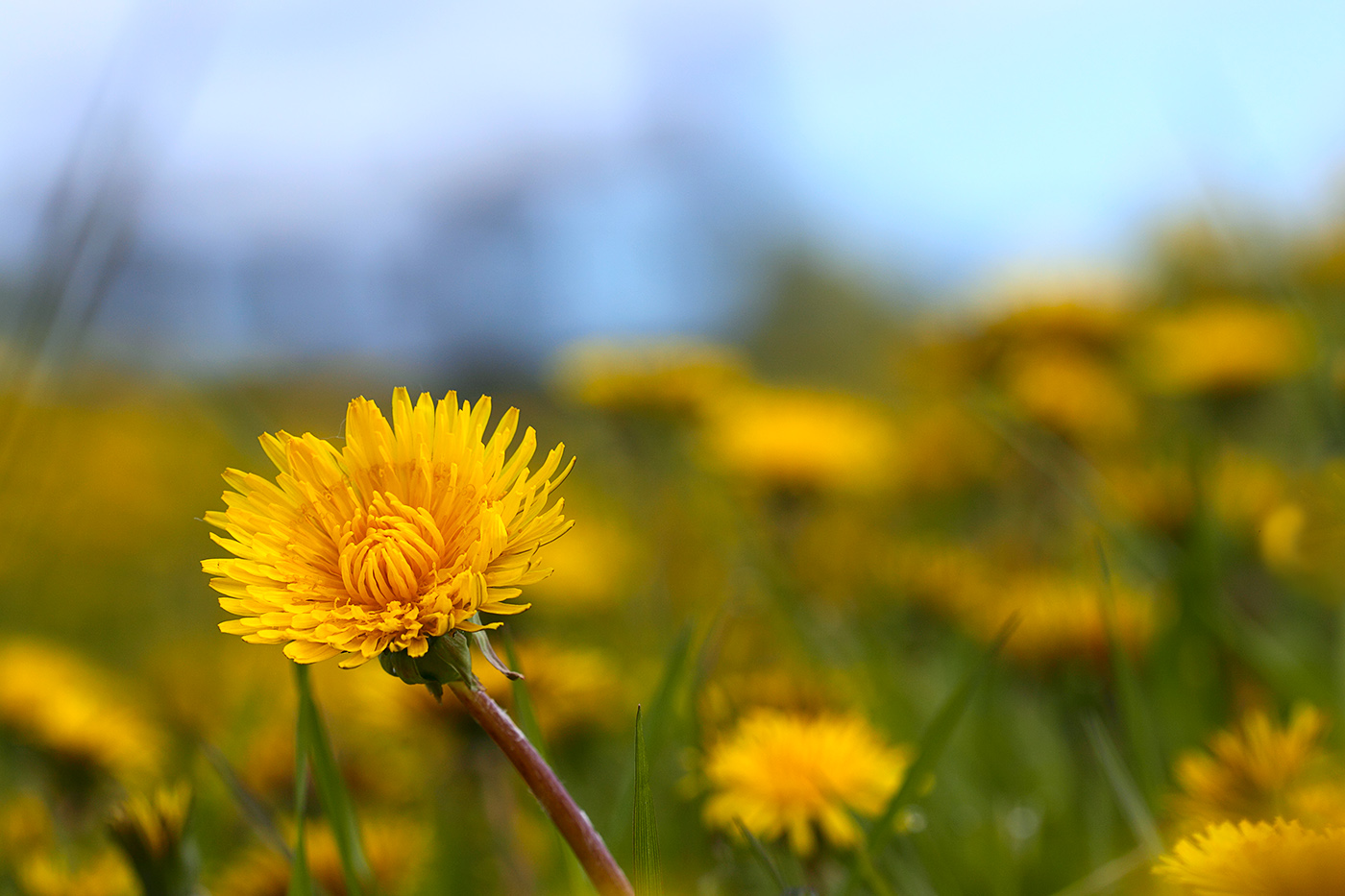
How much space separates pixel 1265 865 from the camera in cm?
30

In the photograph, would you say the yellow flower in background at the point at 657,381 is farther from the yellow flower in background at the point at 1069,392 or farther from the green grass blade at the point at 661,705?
the green grass blade at the point at 661,705

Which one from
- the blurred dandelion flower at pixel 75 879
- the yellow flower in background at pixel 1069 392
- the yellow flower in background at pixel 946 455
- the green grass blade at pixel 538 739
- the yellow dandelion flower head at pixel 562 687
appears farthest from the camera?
the yellow flower in background at pixel 946 455

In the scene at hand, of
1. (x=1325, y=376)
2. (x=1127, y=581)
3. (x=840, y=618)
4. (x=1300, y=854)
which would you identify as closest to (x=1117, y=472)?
(x=1127, y=581)

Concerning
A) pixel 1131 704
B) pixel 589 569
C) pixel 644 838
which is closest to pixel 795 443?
pixel 589 569

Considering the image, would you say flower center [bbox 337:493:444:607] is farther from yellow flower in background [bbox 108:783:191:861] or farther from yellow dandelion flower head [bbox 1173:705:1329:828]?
yellow dandelion flower head [bbox 1173:705:1329:828]

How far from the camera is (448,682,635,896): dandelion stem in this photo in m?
0.32

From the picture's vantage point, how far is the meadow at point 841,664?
0.49 meters

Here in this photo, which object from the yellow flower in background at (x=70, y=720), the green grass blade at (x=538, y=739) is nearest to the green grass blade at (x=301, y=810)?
the green grass blade at (x=538, y=739)

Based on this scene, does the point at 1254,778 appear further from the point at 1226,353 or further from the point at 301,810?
the point at 1226,353

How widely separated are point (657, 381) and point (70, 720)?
0.70m

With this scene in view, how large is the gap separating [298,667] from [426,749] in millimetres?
281

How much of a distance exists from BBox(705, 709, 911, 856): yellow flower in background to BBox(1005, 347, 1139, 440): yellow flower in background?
0.71 m

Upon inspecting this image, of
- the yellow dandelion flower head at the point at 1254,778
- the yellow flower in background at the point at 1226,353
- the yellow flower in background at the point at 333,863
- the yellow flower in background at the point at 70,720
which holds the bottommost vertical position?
the yellow flower in background at the point at 70,720

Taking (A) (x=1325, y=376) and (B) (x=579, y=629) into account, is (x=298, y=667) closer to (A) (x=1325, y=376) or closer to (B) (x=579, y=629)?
(B) (x=579, y=629)
